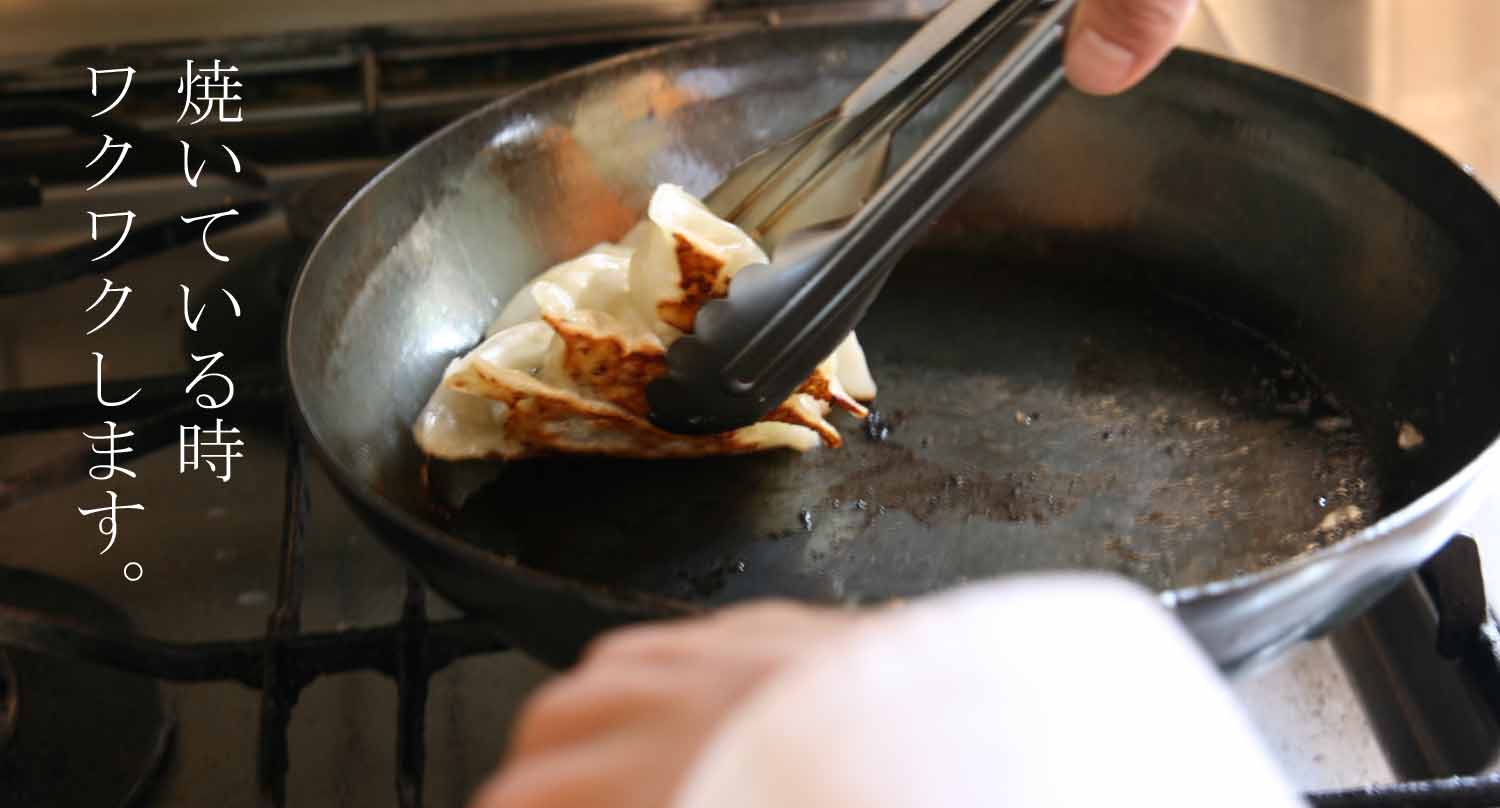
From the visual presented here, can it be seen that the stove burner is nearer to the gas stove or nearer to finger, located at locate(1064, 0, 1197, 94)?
the gas stove

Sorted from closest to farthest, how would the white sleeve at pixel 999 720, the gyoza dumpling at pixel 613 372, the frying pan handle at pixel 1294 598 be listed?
the white sleeve at pixel 999 720 → the frying pan handle at pixel 1294 598 → the gyoza dumpling at pixel 613 372

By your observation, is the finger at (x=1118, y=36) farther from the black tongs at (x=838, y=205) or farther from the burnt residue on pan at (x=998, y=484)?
the burnt residue on pan at (x=998, y=484)

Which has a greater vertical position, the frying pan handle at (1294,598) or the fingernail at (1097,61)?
the fingernail at (1097,61)

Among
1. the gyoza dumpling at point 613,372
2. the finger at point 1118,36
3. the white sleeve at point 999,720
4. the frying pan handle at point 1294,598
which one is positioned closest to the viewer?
the white sleeve at point 999,720

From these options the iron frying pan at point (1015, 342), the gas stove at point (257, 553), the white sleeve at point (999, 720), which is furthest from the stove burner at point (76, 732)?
the white sleeve at point (999, 720)

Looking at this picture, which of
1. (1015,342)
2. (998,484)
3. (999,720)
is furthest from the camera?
(1015,342)

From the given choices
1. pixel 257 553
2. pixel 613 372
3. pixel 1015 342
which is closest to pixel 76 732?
pixel 257 553

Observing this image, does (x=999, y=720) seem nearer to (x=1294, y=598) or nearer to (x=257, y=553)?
(x=1294, y=598)
